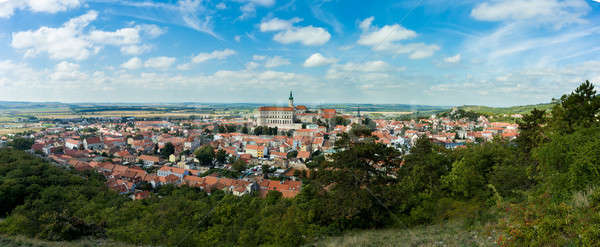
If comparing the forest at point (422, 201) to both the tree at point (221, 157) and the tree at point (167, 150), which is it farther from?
the tree at point (167, 150)

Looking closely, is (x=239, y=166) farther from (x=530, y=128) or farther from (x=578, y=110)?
(x=578, y=110)

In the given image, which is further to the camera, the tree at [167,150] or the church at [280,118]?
the church at [280,118]

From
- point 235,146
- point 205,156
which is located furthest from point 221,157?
point 235,146

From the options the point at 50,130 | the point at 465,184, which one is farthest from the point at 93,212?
the point at 50,130

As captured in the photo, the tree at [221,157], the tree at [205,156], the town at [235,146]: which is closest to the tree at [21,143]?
the town at [235,146]

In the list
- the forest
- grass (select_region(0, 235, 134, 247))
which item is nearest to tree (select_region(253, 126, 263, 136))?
the forest

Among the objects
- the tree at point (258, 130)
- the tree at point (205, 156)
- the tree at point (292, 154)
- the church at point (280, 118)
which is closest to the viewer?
the tree at point (292, 154)

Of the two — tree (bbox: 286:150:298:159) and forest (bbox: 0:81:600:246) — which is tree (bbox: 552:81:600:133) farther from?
tree (bbox: 286:150:298:159)
